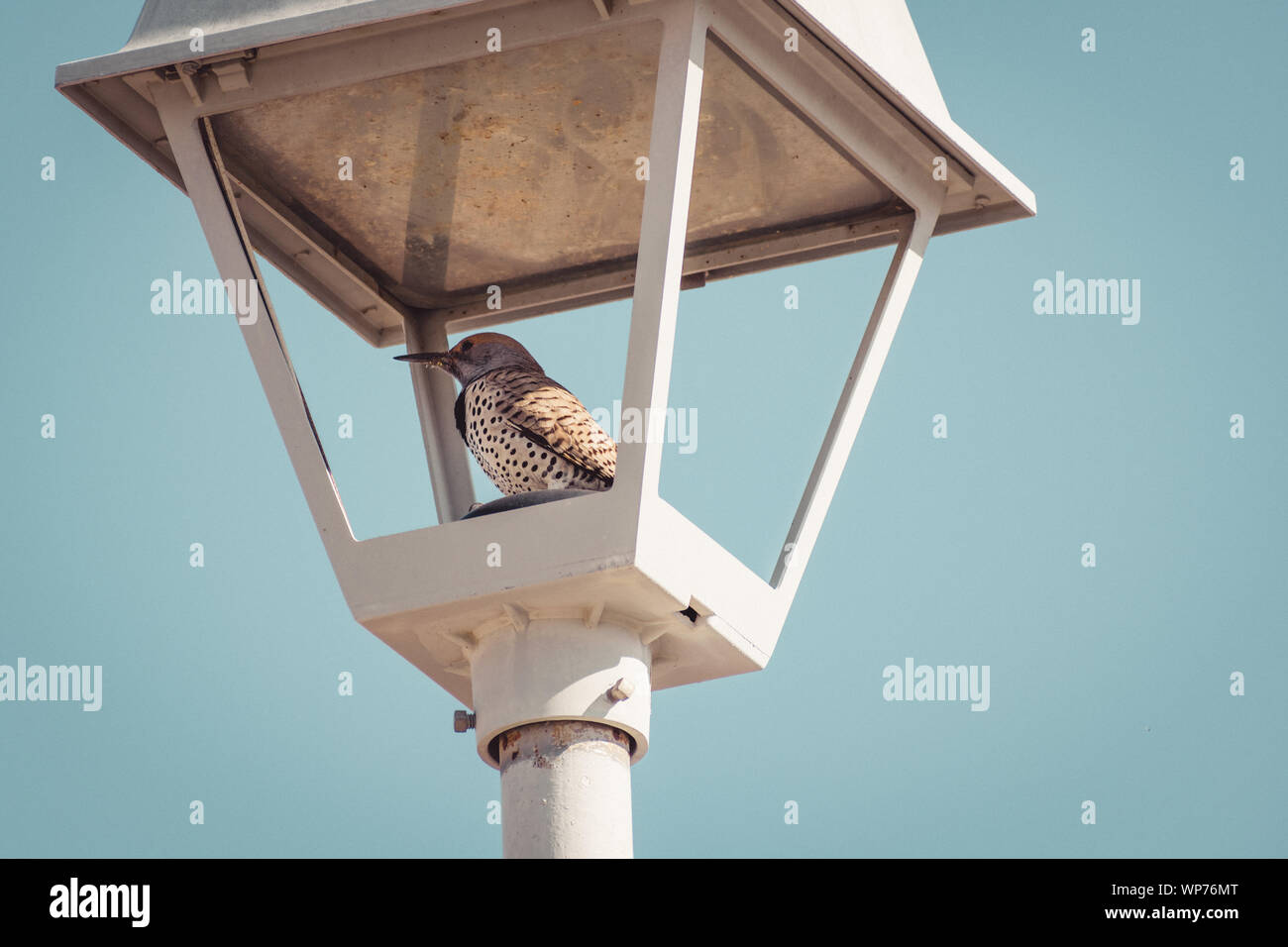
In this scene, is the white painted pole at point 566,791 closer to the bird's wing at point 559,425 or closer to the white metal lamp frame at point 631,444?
the white metal lamp frame at point 631,444

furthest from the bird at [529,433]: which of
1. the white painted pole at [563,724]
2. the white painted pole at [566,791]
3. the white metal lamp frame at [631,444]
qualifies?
the white painted pole at [566,791]

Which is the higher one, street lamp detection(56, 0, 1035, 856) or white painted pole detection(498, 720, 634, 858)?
street lamp detection(56, 0, 1035, 856)

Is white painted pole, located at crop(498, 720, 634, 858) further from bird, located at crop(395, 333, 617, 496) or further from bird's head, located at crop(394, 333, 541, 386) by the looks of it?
bird's head, located at crop(394, 333, 541, 386)

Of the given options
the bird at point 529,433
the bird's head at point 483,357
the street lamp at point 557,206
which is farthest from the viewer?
the bird's head at point 483,357

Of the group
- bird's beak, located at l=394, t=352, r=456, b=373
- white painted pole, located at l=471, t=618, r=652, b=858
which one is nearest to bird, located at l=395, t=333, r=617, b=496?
bird's beak, located at l=394, t=352, r=456, b=373

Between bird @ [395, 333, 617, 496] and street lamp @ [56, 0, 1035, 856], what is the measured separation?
0.67m

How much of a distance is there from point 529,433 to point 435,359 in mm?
1309

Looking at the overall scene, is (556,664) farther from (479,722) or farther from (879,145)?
(879,145)

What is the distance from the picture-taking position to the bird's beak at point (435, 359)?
1145 centimetres

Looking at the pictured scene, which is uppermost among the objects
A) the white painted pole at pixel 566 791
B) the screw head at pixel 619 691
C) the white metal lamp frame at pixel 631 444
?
the white metal lamp frame at pixel 631 444

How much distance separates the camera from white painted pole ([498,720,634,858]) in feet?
30.5

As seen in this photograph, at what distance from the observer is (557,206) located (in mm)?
11516

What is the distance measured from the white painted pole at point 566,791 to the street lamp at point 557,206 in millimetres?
12

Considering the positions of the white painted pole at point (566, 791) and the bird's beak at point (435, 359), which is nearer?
the white painted pole at point (566, 791)
